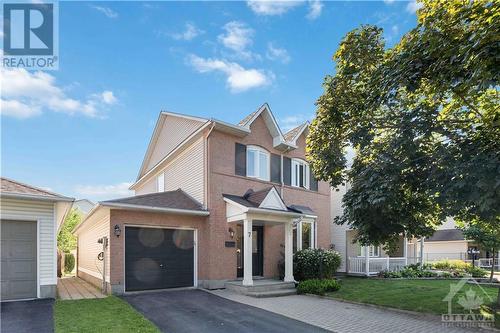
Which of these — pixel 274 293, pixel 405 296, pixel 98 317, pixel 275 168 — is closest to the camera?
pixel 98 317

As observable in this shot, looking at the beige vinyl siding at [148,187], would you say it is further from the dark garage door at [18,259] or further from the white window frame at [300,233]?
the dark garage door at [18,259]

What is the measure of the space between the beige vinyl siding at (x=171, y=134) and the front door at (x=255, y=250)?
5.56m

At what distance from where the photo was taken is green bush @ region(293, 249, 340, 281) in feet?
53.3

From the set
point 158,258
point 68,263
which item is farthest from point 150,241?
point 68,263

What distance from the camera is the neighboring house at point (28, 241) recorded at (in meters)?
11.0

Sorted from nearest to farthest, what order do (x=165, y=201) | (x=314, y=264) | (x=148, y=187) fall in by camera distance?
1. (x=165, y=201)
2. (x=314, y=264)
3. (x=148, y=187)

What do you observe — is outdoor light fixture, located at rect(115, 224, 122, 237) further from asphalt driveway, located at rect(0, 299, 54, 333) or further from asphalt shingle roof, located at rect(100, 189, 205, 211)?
asphalt driveway, located at rect(0, 299, 54, 333)

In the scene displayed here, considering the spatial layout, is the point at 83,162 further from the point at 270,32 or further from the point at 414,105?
the point at 414,105

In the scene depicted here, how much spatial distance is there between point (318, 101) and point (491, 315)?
303 inches

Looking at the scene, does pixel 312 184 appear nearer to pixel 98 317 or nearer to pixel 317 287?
pixel 317 287

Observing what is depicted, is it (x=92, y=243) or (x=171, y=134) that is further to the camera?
(x=171, y=134)

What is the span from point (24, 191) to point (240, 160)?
8628mm

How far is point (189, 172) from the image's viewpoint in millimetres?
17094

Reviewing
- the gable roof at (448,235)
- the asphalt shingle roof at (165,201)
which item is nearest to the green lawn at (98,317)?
the asphalt shingle roof at (165,201)
